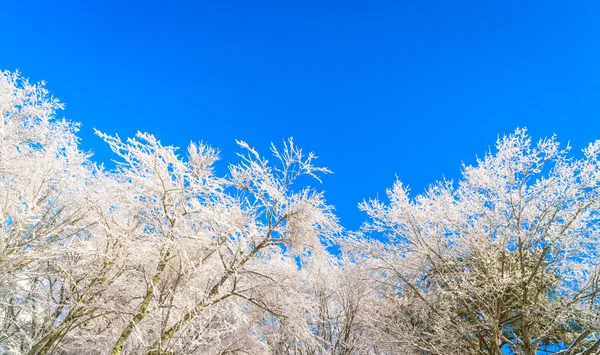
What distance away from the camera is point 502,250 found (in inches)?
307

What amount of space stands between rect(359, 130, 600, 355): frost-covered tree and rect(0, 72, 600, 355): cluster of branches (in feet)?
0.15

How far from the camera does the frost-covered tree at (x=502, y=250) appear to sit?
7375 mm

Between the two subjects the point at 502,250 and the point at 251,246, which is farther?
the point at 502,250

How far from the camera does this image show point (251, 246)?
6961mm

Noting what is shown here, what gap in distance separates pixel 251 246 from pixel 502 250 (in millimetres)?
5556

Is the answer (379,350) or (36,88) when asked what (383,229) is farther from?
(36,88)

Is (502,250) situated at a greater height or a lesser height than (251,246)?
greater

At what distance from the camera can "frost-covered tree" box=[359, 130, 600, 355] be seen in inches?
290

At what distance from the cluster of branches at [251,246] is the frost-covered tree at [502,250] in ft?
0.15

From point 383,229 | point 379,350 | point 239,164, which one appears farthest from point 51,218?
point 379,350

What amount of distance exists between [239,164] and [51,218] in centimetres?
373

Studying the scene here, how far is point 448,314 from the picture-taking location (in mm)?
9023

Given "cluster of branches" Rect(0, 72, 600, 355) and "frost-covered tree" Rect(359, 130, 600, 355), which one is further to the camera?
"frost-covered tree" Rect(359, 130, 600, 355)

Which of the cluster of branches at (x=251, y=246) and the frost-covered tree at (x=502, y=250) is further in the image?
the frost-covered tree at (x=502, y=250)
